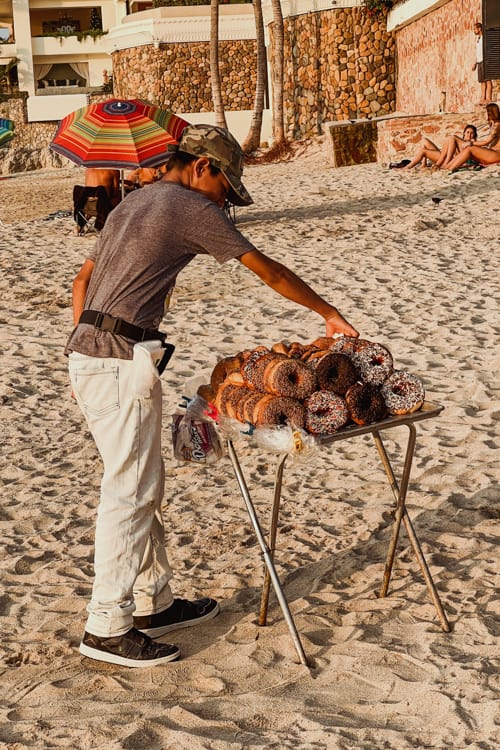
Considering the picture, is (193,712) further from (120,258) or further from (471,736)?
(120,258)

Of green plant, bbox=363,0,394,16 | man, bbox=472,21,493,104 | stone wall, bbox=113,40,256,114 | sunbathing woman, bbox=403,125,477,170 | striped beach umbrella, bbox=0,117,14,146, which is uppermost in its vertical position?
green plant, bbox=363,0,394,16

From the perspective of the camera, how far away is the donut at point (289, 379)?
320 cm

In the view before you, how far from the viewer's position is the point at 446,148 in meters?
15.5

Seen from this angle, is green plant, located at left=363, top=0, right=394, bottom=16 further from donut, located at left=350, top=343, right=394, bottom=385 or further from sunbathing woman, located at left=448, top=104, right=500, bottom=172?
donut, located at left=350, top=343, right=394, bottom=385

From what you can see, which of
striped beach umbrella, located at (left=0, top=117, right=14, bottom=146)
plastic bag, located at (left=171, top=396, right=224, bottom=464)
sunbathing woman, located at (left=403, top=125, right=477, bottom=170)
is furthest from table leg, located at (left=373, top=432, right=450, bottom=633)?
striped beach umbrella, located at (left=0, top=117, right=14, bottom=146)

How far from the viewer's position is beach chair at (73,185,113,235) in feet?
38.0

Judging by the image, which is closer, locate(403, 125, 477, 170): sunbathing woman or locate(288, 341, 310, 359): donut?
locate(288, 341, 310, 359): donut

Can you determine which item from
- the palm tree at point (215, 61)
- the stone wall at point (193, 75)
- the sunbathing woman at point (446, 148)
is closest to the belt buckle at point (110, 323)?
the sunbathing woman at point (446, 148)

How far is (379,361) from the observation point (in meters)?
3.38

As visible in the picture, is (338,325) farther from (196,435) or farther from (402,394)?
(196,435)

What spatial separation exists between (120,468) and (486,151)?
1297 centimetres

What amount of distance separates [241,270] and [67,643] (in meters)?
6.93

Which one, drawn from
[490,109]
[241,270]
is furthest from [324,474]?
[490,109]

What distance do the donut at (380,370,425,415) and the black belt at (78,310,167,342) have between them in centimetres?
Answer: 72
